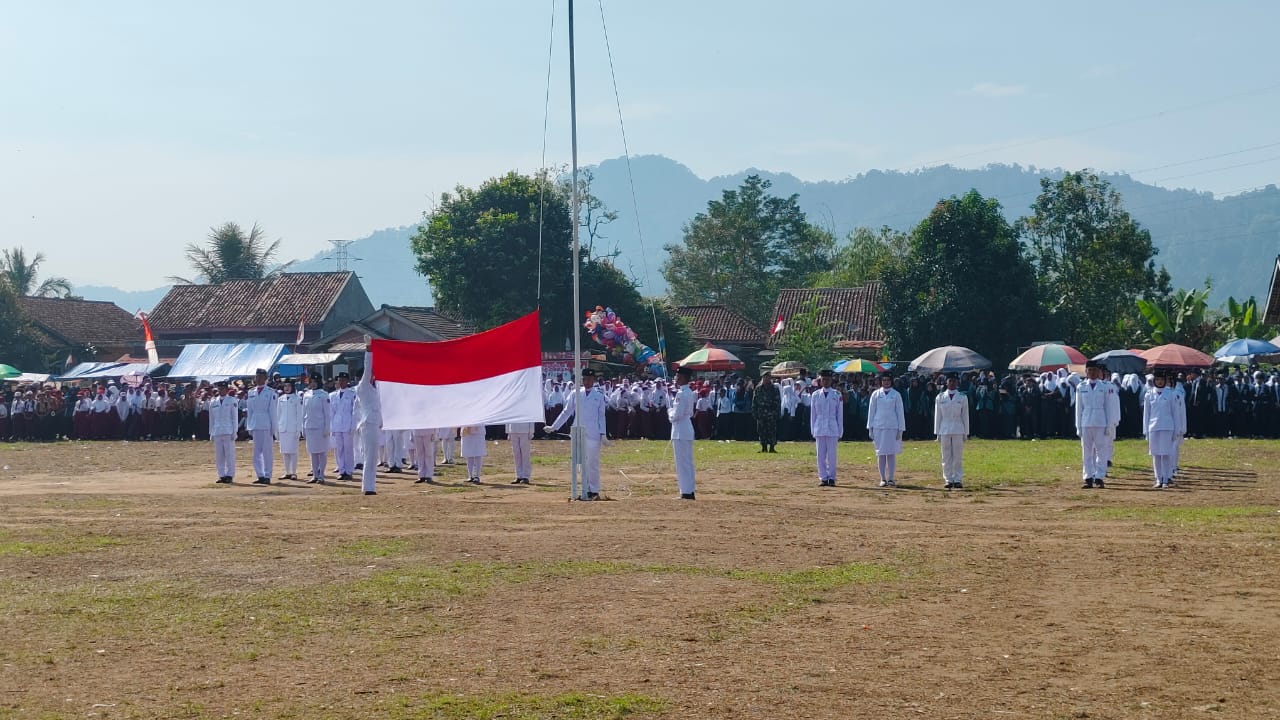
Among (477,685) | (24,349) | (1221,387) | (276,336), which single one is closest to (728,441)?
(1221,387)

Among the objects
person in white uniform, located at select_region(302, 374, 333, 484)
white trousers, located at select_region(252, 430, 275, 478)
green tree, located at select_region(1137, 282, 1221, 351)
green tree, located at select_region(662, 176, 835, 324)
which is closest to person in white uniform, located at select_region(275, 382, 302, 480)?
white trousers, located at select_region(252, 430, 275, 478)

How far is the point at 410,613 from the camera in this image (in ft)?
33.9

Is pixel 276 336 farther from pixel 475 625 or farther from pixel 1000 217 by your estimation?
pixel 475 625

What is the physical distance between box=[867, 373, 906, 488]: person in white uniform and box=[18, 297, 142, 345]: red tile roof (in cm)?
5380

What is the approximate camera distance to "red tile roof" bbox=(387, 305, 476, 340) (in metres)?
57.8

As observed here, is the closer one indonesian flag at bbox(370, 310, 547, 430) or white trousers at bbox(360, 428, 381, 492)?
indonesian flag at bbox(370, 310, 547, 430)

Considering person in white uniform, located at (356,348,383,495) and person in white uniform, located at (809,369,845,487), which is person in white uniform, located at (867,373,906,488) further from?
person in white uniform, located at (356,348,383,495)

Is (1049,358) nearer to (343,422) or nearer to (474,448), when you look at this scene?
(474,448)

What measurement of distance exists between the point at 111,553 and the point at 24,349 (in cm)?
5367

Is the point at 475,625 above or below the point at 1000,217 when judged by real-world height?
below

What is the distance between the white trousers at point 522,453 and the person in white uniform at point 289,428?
4398 mm

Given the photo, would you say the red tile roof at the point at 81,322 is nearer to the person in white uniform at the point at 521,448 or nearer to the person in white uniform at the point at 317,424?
the person in white uniform at the point at 317,424

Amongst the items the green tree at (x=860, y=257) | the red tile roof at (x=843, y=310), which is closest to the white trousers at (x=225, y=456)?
the red tile roof at (x=843, y=310)

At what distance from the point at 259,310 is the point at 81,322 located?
35.6 feet
